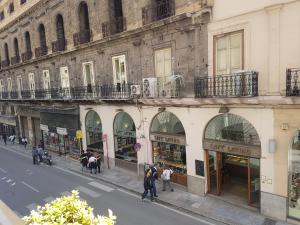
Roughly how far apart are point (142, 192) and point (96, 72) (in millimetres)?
9216

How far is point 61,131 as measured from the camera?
23828 mm

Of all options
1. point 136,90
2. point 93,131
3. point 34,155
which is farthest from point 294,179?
point 34,155

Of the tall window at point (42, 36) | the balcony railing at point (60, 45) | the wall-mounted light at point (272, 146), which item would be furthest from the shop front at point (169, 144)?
the tall window at point (42, 36)

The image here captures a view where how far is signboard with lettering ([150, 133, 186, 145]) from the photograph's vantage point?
47.3 feet

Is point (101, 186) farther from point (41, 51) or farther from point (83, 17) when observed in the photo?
point (41, 51)

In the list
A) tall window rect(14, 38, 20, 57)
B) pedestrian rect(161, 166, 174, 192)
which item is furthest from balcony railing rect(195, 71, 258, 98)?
tall window rect(14, 38, 20, 57)

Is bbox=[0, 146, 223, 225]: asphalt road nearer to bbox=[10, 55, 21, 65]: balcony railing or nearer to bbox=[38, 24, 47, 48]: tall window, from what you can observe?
bbox=[38, 24, 47, 48]: tall window

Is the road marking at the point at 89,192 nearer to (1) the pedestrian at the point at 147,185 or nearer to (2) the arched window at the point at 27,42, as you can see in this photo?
(1) the pedestrian at the point at 147,185

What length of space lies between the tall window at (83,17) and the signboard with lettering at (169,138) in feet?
33.2

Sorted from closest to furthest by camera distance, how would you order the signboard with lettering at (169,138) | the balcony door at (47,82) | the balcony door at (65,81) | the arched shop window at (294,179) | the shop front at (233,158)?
the arched shop window at (294,179)
the shop front at (233,158)
the signboard with lettering at (169,138)
the balcony door at (65,81)
the balcony door at (47,82)

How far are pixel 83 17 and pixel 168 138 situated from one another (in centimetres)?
1168

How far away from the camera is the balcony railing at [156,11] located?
14.4m

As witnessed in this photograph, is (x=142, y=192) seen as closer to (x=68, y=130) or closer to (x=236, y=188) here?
(x=236, y=188)

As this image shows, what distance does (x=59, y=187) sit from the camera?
1614cm
